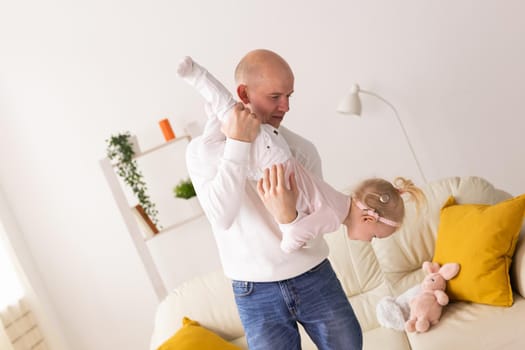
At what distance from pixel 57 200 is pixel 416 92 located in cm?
229

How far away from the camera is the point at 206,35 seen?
3.70 meters

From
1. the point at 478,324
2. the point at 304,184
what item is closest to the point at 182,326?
the point at 478,324

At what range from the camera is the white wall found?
3664mm

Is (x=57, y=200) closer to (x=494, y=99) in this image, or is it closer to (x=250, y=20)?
(x=250, y=20)

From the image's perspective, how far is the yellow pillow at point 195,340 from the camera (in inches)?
110

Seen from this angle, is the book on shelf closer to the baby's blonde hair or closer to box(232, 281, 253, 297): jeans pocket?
box(232, 281, 253, 297): jeans pocket

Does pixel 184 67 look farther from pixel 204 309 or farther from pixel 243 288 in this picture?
pixel 204 309

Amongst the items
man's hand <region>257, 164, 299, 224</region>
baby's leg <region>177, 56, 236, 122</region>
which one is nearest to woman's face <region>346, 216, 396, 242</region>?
man's hand <region>257, 164, 299, 224</region>

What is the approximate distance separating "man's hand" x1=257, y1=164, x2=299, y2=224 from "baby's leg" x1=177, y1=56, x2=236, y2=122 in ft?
0.58

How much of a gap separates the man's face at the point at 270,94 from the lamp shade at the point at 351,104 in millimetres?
1972

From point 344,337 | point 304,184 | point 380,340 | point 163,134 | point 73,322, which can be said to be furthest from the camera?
Result: point 73,322

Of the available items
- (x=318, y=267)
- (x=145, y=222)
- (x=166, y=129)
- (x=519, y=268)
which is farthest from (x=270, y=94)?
(x=145, y=222)

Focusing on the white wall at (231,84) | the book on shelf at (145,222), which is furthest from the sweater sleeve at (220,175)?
the white wall at (231,84)

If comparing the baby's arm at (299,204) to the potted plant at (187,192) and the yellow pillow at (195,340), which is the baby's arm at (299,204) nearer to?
the yellow pillow at (195,340)
